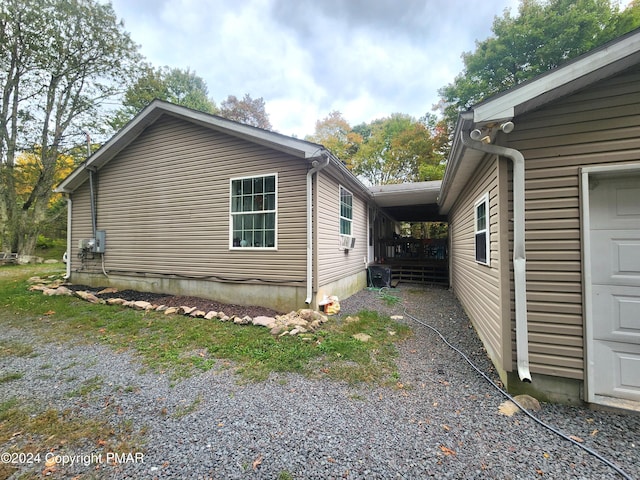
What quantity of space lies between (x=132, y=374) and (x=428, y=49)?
43.7 feet

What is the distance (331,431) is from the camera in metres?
2.06

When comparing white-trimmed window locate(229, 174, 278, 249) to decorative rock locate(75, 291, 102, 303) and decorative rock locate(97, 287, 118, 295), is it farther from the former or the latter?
decorative rock locate(97, 287, 118, 295)

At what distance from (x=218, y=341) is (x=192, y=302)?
2533 millimetres

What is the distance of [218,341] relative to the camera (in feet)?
13.1

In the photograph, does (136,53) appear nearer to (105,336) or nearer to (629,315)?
(105,336)

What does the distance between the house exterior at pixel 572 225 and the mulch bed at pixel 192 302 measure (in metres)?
4.13

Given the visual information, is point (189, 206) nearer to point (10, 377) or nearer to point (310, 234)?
point (310, 234)

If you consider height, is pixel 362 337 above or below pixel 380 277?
below

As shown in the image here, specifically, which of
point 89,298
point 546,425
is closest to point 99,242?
point 89,298

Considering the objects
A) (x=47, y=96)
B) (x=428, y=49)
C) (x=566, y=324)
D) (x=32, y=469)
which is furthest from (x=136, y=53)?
(x=566, y=324)

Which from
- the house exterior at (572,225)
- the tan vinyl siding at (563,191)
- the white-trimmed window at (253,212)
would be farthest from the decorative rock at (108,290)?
the tan vinyl siding at (563,191)

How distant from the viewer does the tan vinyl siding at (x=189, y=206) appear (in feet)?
17.9

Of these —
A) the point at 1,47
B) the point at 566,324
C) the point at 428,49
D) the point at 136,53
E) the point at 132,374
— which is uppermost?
the point at 136,53

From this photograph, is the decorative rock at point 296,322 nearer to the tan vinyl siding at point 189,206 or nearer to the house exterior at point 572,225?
the tan vinyl siding at point 189,206
